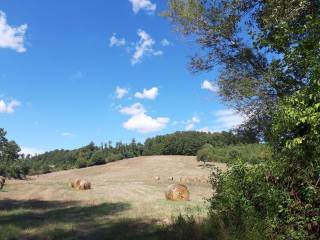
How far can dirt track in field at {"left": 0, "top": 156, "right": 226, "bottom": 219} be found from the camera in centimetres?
2438

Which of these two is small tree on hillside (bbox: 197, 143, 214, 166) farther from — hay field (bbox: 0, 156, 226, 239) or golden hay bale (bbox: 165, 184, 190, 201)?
golden hay bale (bbox: 165, 184, 190, 201)

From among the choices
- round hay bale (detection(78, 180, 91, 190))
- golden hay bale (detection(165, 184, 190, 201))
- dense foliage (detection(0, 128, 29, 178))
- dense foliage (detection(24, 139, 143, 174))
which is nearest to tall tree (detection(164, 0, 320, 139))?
golden hay bale (detection(165, 184, 190, 201))

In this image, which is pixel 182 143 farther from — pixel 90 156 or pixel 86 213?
pixel 86 213

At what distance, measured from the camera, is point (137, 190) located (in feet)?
123

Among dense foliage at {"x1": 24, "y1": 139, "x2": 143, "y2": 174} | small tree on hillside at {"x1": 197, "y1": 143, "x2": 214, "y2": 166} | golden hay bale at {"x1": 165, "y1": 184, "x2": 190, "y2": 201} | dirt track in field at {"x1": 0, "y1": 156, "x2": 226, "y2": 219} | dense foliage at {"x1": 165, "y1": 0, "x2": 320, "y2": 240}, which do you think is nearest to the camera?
dense foliage at {"x1": 165, "y1": 0, "x2": 320, "y2": 240}

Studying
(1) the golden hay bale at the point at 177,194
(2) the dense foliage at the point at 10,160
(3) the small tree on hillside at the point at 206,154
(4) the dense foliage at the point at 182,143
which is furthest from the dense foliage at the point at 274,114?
(4) the dense foliage at the point at 182,143

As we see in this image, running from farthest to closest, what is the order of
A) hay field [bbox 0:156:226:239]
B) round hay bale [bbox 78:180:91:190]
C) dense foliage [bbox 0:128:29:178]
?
dense foliage [bbox 0:128:29:178]
round hay bale [bbox 78:180:91:190]
hay field [bbox 0:156:226:239]

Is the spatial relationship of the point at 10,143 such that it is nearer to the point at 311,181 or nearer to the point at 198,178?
the point at 198,178

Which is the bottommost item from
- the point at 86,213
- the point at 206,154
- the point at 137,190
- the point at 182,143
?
the point at 86,213

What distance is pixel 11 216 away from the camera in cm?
2205

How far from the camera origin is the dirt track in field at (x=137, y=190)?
2438 cm

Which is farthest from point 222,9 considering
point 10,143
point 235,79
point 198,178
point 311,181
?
point 10,143

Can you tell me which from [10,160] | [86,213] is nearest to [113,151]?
[10,160]

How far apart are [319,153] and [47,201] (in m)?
24.8
